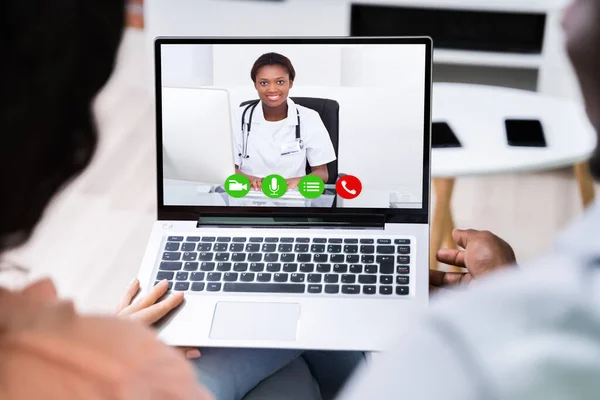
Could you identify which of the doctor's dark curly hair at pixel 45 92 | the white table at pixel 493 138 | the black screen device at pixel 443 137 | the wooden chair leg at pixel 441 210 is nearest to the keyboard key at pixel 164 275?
the doctor's dark curly hair at pixel 45 92

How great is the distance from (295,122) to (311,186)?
9 cm

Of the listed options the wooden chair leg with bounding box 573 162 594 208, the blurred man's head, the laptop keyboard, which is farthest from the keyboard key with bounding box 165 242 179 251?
the wooden chair leg with bounding box 573 162 594 208

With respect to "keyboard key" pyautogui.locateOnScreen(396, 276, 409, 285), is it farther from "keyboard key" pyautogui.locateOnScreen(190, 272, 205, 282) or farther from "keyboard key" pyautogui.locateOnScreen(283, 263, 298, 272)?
"keyboard key" pyautogui.locateOnScreen(190, 272, 205, 282)

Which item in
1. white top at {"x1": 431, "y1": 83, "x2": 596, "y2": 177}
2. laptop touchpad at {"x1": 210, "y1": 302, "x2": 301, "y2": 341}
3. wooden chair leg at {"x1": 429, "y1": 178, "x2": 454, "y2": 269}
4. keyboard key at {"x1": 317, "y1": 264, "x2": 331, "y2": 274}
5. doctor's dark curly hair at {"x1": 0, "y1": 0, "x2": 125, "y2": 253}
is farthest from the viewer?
wooden chair leg at {"x1": 429, "y1": 178, "x2": 454, "y2": 269}

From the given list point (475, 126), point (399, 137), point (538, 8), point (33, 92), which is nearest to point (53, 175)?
→ point (33, 92)

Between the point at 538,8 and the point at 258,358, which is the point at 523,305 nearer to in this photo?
the point at 258,358

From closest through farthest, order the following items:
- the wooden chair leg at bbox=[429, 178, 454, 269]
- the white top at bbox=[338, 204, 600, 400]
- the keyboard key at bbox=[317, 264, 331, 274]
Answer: the white top at bbox=[338, 204, 600, 400]
the keyboard key at bbox=[317, 264, 331, 274]
the wooden chair leg at bbox=[429, 178, 454, 269]

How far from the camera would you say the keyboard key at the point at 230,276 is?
104 cm

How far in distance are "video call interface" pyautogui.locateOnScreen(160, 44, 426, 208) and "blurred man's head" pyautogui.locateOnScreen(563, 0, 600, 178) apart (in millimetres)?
563

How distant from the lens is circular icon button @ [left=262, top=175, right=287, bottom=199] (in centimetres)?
112

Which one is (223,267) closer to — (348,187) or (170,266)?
(170,266)

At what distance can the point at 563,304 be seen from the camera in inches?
14.3

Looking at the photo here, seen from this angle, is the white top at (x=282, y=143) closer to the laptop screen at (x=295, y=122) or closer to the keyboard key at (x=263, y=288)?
the laptop screen at (x=295, y=122)

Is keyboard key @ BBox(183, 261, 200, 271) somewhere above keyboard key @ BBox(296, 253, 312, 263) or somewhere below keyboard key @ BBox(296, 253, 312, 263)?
below
